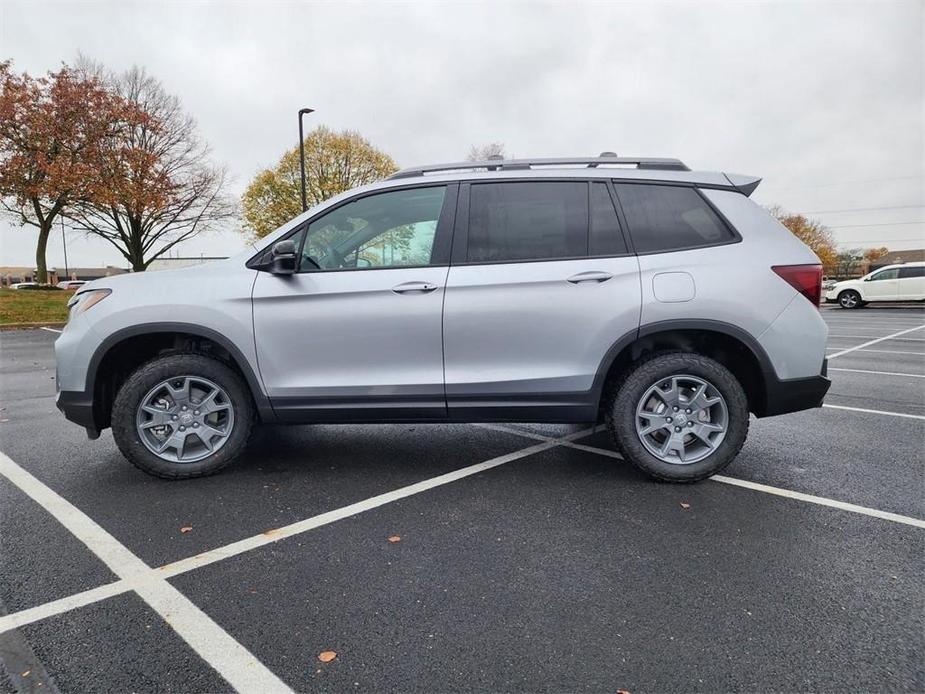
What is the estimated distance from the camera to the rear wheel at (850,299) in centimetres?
2297

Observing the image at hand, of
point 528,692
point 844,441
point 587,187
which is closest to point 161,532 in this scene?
point 528,692

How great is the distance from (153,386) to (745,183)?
4022mm

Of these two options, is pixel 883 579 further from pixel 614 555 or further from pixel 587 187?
pixel 587 187

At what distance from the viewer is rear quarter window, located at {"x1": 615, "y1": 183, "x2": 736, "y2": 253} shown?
349 centimetres

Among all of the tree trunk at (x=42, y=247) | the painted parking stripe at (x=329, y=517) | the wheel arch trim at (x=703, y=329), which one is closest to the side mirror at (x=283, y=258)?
the painted parking stripe at (x=329, y=517)

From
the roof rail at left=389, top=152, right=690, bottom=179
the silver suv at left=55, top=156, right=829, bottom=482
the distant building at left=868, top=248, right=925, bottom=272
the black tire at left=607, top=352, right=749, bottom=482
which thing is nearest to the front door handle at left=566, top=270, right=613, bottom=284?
the silver suv at left=55, top=156, right=829, bottom=482

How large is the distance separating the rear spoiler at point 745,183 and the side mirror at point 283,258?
2858mm

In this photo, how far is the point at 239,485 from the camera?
11.6 feet

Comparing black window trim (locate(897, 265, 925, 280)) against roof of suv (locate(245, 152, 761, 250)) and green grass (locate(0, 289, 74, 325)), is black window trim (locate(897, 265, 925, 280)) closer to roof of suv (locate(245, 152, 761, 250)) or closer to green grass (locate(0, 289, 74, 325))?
roof of suv (locate(245, 152, 761, 250))

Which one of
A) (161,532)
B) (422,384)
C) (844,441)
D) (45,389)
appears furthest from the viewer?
(45,389)

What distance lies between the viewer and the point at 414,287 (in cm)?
343

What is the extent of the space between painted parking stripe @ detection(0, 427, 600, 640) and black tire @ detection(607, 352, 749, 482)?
95 cm

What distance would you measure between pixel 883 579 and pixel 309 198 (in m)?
31.1

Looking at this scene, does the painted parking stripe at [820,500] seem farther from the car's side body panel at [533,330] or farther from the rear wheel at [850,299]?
the rear wheel at [850,299]
